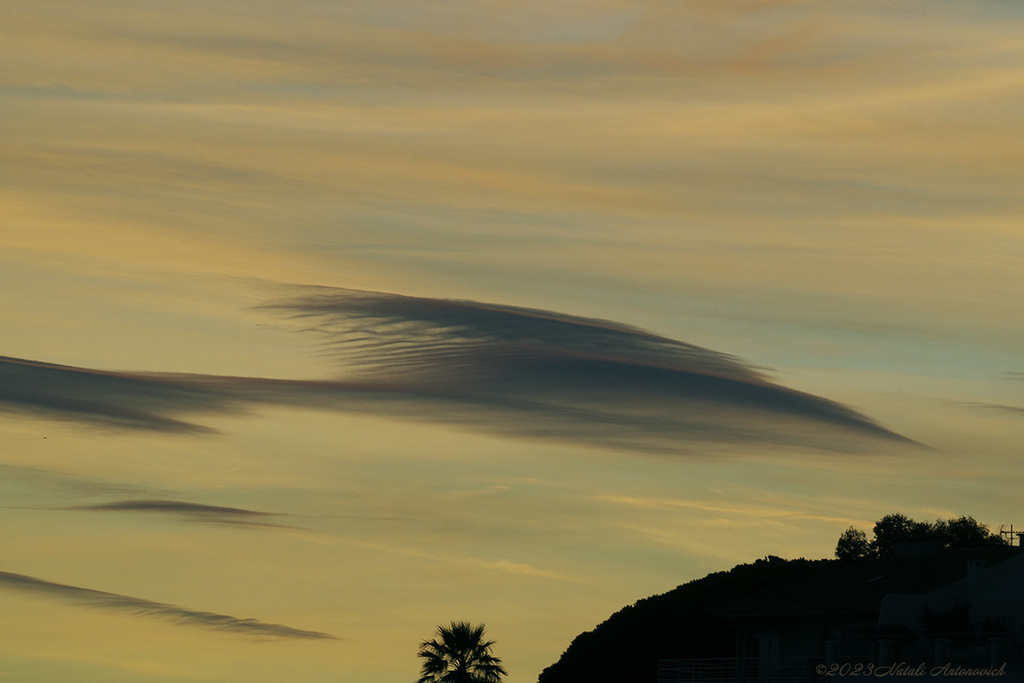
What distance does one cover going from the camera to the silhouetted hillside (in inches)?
2832

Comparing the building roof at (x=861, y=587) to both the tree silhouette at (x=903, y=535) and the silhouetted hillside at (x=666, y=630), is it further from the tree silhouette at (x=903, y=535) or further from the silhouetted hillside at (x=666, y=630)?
the tree silhouette at (x=903, y=535)

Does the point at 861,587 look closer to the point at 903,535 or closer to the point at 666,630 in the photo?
the point at 666,630

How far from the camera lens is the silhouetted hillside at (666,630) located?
2832 inches

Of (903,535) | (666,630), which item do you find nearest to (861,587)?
(666,630)

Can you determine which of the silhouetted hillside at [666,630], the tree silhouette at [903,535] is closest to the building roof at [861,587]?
the silhouetted hillside at [666,630]

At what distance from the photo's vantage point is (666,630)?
73.4 m

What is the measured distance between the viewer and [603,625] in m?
78.8

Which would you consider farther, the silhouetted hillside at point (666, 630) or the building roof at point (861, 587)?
the silhouetted hillside at point (666, 630)

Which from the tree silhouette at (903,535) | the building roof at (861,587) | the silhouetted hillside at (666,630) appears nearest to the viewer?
the building roof at (861,587)

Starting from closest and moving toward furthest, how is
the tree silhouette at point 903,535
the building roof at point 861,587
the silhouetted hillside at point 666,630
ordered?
the building roof at point 861,587 → the silhouetted hillside at point 666,630 → the tree silhouette at point 903,535

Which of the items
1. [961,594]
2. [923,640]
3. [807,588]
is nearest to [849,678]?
[923,640]

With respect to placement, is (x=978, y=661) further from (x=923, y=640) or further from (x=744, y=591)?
(x=744, y=591)

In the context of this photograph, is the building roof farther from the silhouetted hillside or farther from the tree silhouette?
the tree silhouette

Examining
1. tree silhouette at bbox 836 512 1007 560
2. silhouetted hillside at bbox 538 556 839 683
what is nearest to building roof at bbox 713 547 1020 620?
silhouetted hillside at bbox 538 556 839 683
